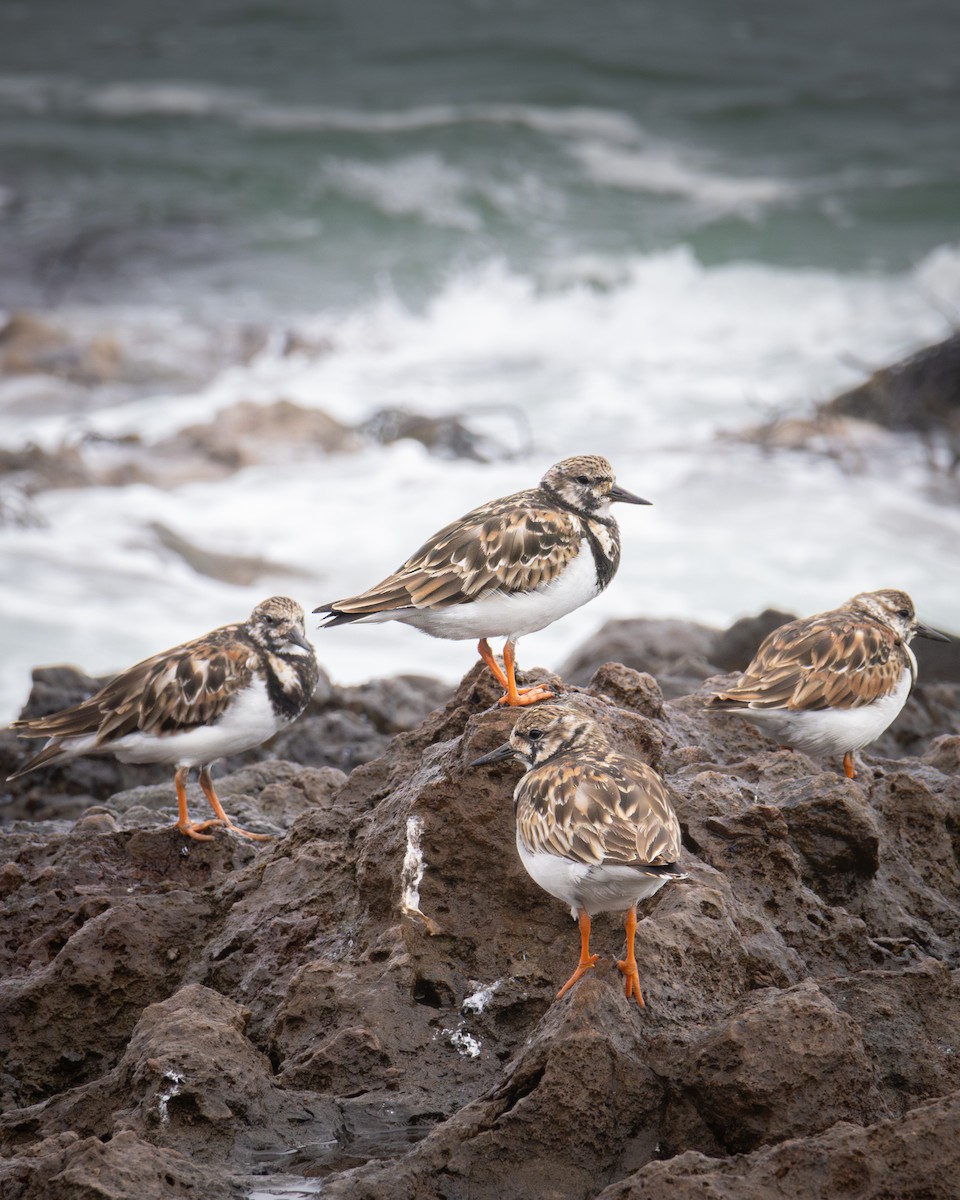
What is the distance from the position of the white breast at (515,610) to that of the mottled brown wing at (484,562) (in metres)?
0.04

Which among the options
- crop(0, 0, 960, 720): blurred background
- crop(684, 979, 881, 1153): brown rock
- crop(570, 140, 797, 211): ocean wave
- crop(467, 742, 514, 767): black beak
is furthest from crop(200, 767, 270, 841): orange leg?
crop(570, 140, 797, 211): ocean wave

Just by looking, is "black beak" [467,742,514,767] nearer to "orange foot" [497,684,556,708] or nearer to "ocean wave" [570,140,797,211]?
"orange foot" [497,684,556,708]

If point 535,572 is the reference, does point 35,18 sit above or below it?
below

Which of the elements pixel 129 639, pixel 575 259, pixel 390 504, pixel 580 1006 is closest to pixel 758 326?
pixel 575 259

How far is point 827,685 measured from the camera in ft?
20.6

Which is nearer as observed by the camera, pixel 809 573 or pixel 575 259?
pixel 809 573

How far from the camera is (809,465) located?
60.1 ft

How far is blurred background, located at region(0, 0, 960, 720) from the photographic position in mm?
15977

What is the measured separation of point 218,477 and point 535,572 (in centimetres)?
1336

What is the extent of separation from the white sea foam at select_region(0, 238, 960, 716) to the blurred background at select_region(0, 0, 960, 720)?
0.21 feet

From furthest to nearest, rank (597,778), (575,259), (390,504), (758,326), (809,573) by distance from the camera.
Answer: (575,259) < (758,326) < (390,504) < (809,573) < (597,778)

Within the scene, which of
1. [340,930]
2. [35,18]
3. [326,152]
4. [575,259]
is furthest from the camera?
[35,18]

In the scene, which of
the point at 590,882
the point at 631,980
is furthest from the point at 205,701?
the point at 631,980

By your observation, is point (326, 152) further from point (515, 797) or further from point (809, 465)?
point (515, 797)
